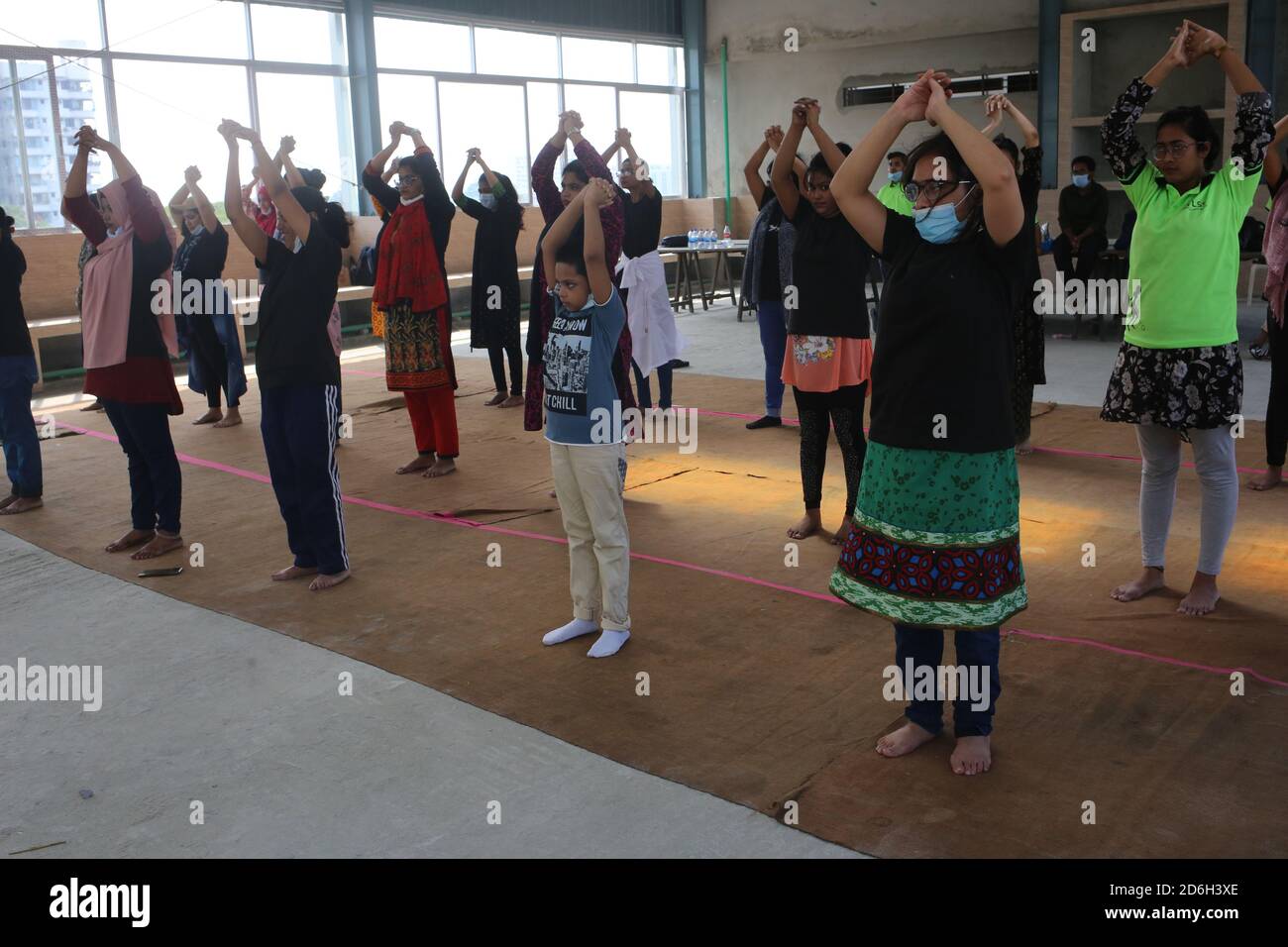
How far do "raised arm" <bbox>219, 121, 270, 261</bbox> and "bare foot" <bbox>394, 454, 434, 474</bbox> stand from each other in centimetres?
192

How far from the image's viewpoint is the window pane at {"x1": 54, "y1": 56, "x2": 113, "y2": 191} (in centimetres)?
1043

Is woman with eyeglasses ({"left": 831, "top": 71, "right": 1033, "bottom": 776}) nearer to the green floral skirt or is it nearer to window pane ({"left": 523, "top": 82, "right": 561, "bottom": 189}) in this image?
the green floral skirt

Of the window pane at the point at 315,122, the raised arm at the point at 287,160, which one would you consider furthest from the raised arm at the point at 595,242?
the window pane at the point at 315,122

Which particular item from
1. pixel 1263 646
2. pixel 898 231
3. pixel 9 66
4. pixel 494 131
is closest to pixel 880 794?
pixel 898 231

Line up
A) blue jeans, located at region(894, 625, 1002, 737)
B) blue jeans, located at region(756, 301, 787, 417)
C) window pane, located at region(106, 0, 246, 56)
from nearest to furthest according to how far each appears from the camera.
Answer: blue jeans, located at region(894, 625, 1002, 737), blue jeans, located at region(756, 301, 787, 417), window pane, located at region(106, 0, 246, 56)

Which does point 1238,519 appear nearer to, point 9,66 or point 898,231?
point 898,231

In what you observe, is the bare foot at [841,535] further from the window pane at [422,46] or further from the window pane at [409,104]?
the window pane at [422,46]

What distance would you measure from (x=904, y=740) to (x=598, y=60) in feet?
46.7

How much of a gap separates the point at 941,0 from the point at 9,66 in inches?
402

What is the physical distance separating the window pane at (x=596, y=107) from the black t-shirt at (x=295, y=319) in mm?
11684

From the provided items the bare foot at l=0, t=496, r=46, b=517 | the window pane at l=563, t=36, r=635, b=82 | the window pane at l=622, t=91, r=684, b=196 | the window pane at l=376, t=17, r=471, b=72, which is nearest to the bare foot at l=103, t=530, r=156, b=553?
the bare foot at l=0, t=496, r=46, b=517

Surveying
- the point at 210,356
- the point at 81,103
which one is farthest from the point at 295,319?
the point at 81,103

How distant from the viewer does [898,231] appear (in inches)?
100

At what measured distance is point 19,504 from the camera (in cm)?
548
